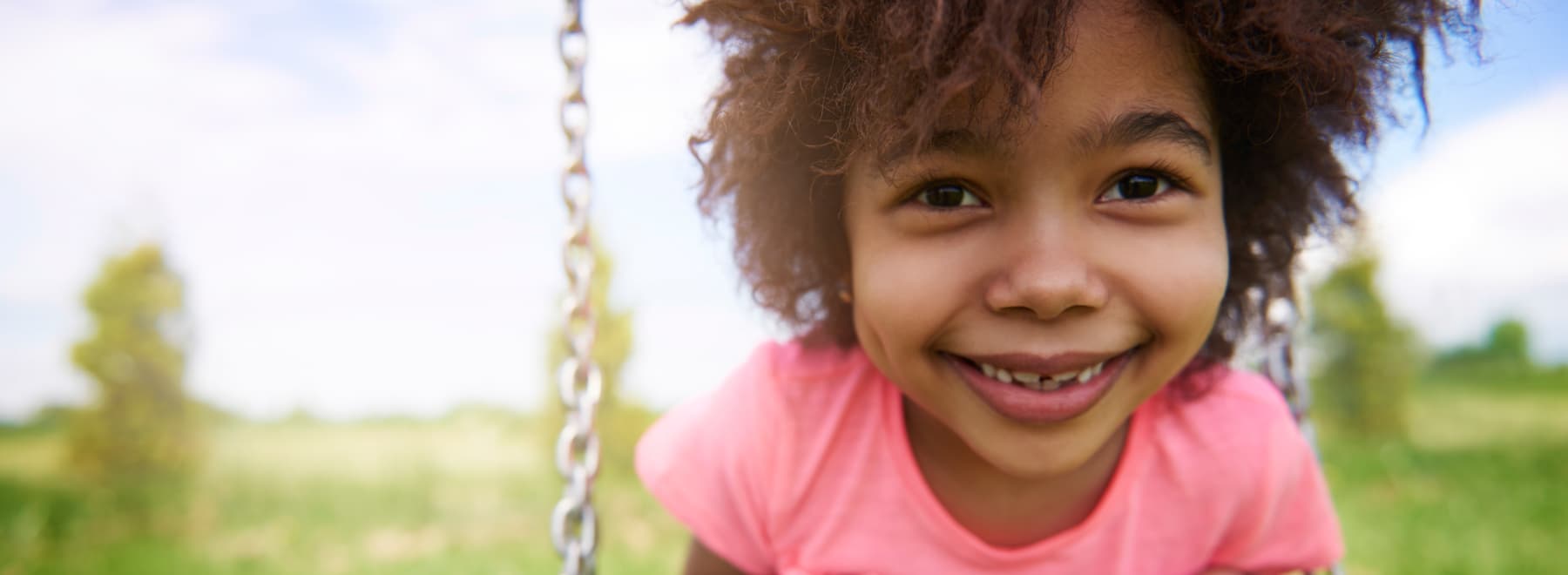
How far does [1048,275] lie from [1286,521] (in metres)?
0.73

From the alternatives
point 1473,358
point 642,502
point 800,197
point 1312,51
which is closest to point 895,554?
point 800,197

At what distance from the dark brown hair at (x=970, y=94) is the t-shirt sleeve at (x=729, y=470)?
0.45ft

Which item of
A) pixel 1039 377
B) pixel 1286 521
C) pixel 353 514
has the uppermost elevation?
pixel 1039 377

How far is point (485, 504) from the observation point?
4.11 metres

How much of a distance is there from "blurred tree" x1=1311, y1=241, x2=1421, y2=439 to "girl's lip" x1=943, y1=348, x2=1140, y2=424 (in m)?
4.31

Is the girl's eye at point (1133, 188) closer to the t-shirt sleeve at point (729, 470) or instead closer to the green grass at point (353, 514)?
the t-shirt sleeve at point (729, 470)

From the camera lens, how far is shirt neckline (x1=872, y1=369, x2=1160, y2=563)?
1202 millimetres

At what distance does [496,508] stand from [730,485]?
303 centimetres

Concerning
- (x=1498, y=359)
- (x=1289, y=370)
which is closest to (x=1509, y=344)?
(x=1498, y=359)

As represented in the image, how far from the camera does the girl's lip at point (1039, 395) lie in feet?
3.15

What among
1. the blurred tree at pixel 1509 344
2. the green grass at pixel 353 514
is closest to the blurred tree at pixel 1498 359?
the blurred tree at pixel 1509 344

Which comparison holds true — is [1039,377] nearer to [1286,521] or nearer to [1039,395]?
[1039,395]

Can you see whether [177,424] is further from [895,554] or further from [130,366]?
[895,554]

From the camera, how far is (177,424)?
4.43 meters
